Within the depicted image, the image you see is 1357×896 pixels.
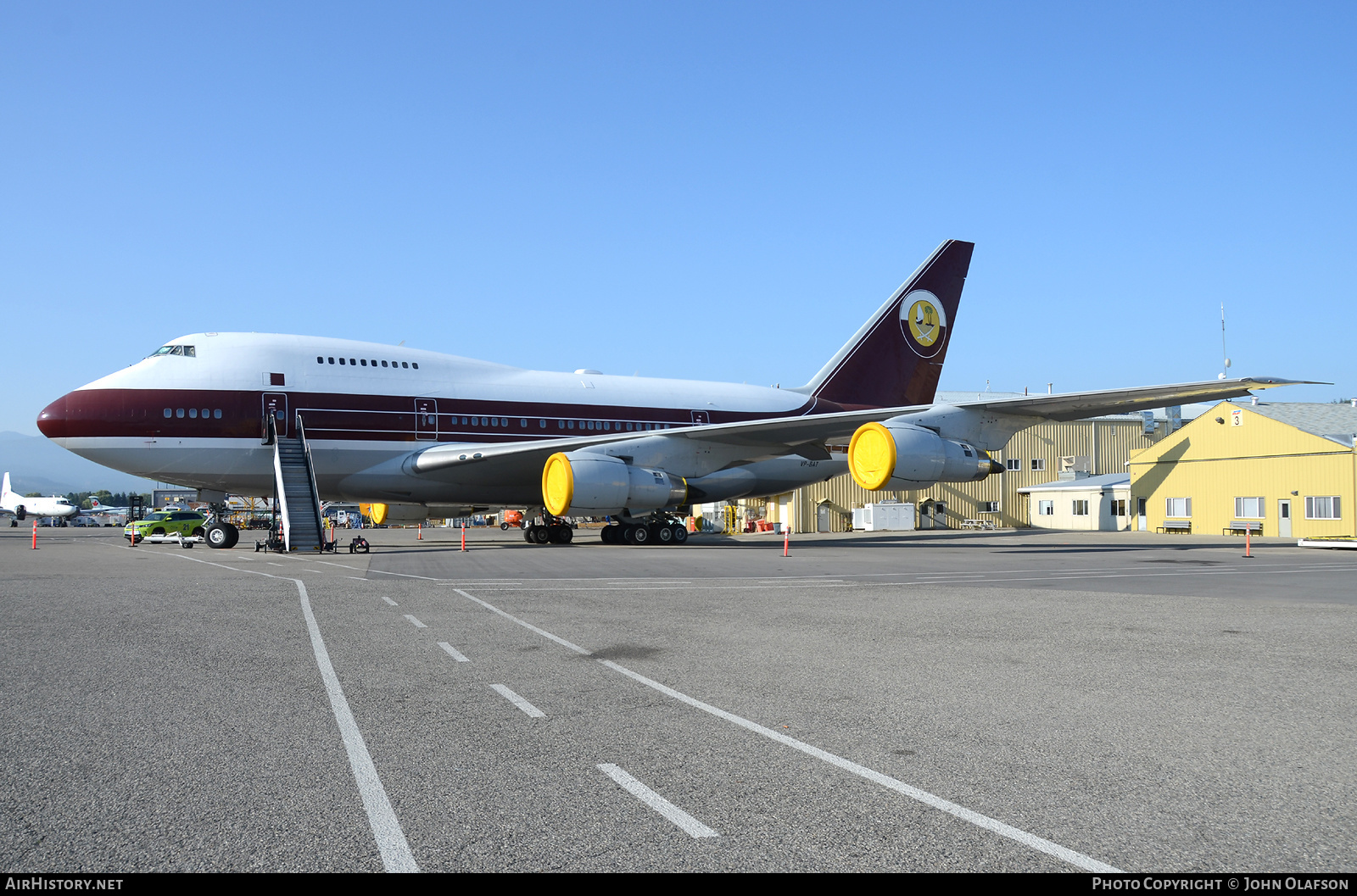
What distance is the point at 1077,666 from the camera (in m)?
7.63

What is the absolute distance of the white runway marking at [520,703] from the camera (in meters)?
5.93

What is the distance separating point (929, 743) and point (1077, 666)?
304 cm

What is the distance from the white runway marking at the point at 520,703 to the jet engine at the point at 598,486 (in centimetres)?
1827

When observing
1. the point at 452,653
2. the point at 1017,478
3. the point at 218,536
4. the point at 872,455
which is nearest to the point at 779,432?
the point at 872,455

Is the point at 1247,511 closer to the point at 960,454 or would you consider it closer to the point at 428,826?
the point at 960,454

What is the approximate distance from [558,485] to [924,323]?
16142 millimetres

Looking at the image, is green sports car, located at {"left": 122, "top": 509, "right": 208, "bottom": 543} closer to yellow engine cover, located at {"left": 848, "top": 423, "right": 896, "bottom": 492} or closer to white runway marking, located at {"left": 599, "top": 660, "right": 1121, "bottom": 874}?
yellow engine cover, located at {"left": 848, "top": 423, "right": 896, "bottom": 492}

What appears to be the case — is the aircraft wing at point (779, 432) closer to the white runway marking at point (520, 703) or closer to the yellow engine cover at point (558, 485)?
the yellow engine cover at point (558, 485)

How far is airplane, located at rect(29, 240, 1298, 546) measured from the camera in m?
24.1

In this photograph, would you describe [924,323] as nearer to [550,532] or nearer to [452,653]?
[550,532]

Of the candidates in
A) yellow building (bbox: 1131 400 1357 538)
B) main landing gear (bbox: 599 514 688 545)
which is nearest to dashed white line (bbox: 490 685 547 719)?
main landing gear (bbox: 599 514 688 545)

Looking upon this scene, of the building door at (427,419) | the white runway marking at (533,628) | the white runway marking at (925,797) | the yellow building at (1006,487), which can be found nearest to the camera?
the white runway marking at (925,797)

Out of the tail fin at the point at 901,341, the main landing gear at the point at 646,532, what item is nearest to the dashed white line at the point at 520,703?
the main landing gear at the point at 646,532

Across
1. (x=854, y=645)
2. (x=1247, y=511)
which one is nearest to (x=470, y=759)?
(x=854, y=645)
